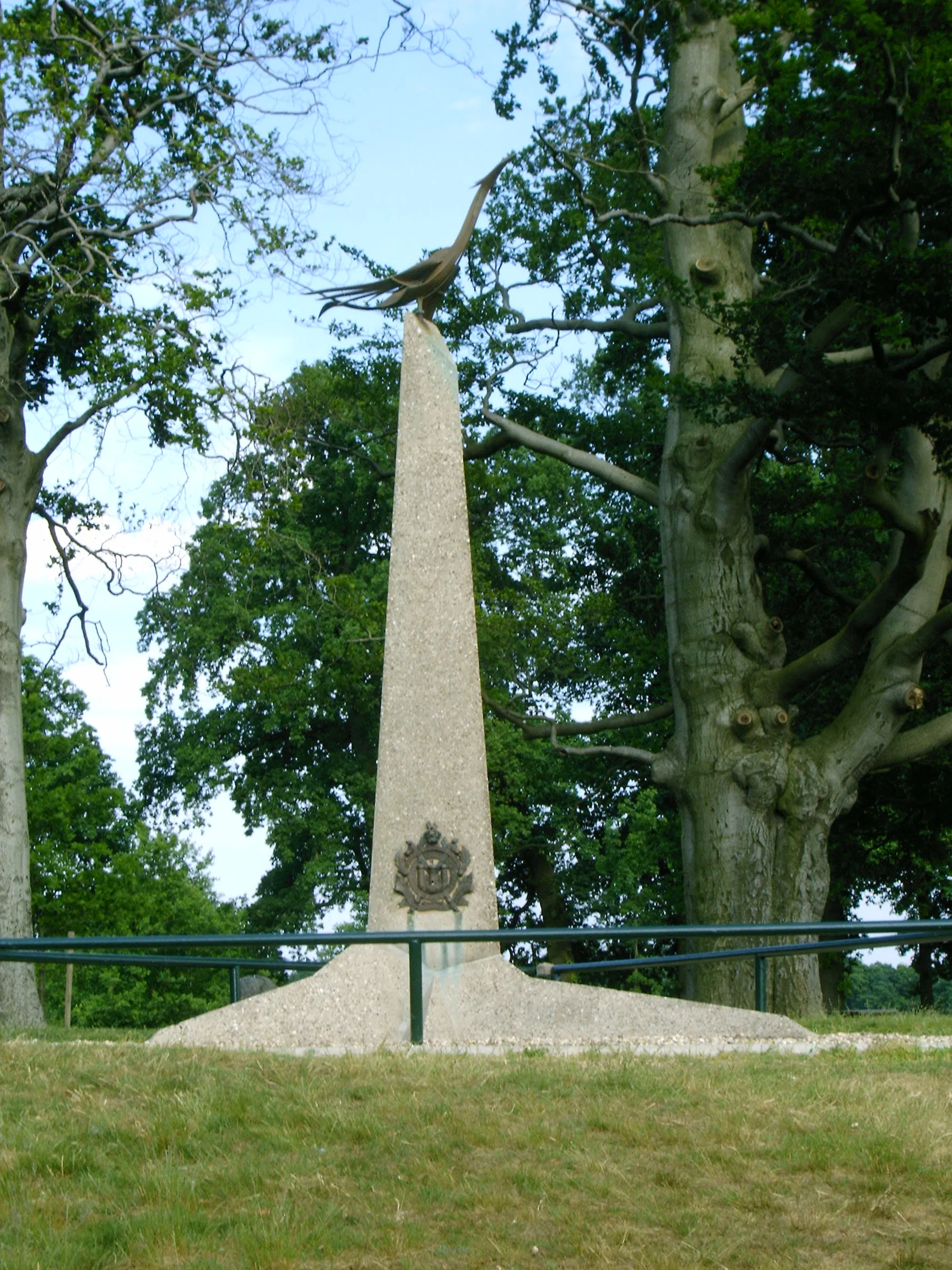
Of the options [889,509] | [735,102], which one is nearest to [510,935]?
[889,509]

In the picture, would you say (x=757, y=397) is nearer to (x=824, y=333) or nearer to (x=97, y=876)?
(x=824, y=333)

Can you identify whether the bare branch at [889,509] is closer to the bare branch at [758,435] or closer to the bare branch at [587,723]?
the bare branch at [758,435]

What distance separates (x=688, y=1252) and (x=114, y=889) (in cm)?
2591

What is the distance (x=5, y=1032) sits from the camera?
10953mm

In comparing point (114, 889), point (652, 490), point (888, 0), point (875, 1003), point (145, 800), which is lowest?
point (875, 1003)

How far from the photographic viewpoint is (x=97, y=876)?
28906mm

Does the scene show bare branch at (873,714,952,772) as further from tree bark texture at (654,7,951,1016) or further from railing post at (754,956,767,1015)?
railing post at (754,956,767,1015)

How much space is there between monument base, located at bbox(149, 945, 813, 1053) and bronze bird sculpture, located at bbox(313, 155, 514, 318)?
476cm

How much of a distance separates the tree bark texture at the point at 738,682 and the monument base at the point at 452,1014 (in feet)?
19.0

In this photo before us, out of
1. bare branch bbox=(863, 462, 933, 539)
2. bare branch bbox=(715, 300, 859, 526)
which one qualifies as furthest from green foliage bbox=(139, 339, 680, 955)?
bare branch bbox=(863, 462, 933, 539)

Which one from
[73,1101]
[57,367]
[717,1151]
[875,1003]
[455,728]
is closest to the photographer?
[717,1151]

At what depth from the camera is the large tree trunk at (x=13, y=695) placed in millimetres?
14344

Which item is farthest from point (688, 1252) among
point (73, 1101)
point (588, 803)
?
point (588, 803)

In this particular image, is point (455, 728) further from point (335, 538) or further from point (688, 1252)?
point (335, 538)
